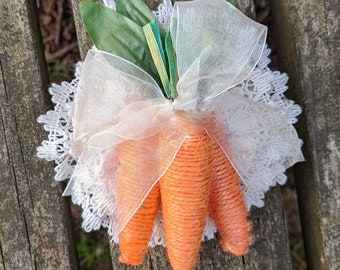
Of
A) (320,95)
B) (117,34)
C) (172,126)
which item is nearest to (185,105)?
(172,126)

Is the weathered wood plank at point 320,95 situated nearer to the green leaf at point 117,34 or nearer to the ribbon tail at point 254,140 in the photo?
the ribbon tail at point 254,140

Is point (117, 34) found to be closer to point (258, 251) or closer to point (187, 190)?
point (187, 190)

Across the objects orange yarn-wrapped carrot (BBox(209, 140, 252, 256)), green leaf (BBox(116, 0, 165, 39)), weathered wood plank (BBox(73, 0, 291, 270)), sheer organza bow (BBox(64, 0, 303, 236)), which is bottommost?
weathered wood plank (BBox(73, 0, 291, 270))

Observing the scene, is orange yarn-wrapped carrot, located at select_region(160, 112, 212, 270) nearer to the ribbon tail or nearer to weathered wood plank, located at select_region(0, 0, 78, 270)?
the ribbon tail

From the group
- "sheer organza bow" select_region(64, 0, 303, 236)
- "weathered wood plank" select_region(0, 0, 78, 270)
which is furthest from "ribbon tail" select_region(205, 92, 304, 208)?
"weathered wood plank" select_region(0, 0, 78, 270)

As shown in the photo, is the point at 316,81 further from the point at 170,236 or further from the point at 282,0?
the point at 170,236

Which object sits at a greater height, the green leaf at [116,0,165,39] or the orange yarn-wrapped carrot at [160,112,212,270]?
the green leaf at [116,0,165,39]

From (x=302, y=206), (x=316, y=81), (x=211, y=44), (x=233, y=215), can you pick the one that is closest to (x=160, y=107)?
(x=211, y=44)
